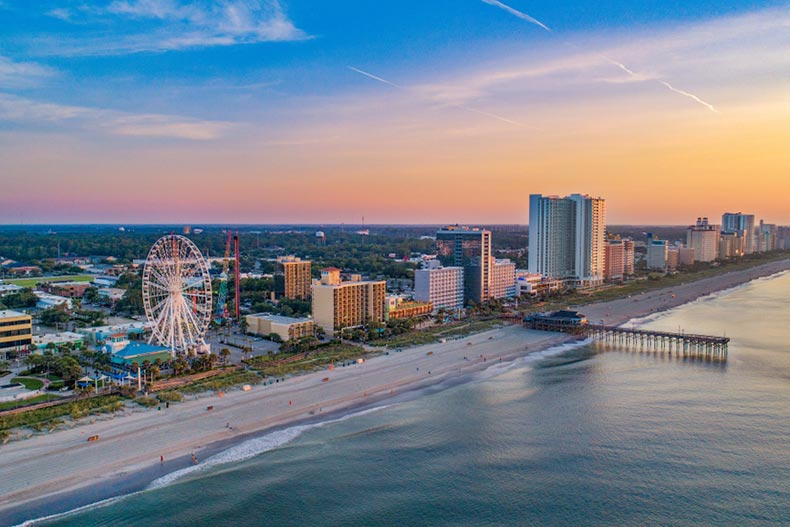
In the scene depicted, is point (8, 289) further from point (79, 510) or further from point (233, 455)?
point (79, 510)

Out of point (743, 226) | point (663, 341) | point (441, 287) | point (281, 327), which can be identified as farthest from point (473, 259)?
point (743, 226)

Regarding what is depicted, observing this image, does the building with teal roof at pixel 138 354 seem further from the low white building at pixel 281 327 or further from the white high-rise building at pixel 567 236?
the white high-rise building at pixel 567 236

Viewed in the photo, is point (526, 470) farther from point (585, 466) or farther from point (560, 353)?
point (560, 353)

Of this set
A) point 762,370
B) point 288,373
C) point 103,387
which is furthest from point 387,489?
point 762,370

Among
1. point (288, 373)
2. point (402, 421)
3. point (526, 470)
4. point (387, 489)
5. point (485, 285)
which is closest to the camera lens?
point (387, 489)

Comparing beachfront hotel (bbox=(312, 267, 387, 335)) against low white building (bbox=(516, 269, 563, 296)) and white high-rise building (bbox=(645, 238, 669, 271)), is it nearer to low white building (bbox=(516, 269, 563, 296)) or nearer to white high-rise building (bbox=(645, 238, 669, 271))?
low white building (bbox=(516, 269, 563, 296))
